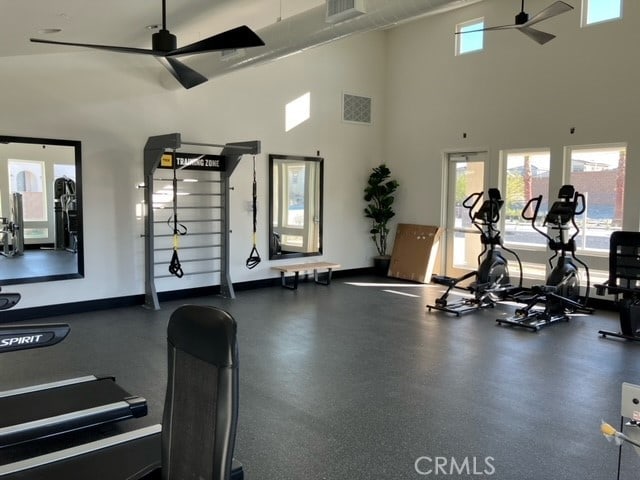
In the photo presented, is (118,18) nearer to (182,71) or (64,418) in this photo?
(182,71)

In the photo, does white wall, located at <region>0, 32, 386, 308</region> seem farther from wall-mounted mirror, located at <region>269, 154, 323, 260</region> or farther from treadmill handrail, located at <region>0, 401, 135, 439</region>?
treadmill handrail, located at <region>0, 401, 135, 439</region>

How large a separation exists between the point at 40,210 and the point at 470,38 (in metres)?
7.58

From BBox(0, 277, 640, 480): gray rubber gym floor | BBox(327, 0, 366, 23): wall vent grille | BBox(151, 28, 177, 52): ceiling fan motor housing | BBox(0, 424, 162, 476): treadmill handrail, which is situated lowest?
BBox(0, 277, 640, 480): gray rubber gym floor

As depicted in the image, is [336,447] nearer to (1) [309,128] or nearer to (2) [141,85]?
(2) [141,85]

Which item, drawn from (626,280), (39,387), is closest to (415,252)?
(626,280)

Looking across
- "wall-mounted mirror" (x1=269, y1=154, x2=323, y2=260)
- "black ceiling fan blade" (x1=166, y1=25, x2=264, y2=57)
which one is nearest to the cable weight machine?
"wall-mounted mirror" (x1=269, y1=154, x2=323, y2=260)

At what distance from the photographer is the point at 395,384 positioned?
173 inches

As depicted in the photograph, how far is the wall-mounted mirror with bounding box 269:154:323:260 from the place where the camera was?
28.9ft

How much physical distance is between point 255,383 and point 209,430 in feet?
9.29

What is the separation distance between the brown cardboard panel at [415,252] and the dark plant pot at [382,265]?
0.11 meters

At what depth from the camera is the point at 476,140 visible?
8820 mm

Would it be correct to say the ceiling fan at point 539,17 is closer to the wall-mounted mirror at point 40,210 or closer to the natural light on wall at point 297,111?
the natural light on wall at point 297,111

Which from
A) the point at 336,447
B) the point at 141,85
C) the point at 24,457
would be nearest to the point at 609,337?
the point at 336,447

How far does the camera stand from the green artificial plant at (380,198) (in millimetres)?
10008
